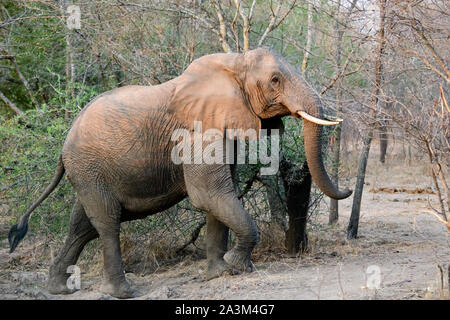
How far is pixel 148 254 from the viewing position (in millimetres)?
7758

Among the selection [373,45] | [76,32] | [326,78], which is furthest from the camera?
[76,32]

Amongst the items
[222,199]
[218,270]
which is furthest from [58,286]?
[222,199]

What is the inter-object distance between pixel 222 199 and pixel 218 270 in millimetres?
867

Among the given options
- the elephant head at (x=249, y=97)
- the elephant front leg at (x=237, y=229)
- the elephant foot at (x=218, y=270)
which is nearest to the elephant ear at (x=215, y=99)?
the elephant head at (x=249, y=97)

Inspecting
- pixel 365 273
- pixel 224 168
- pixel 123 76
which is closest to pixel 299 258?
pixel 365 273

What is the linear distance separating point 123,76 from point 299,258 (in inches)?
193

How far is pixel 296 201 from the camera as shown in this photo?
24.9ft

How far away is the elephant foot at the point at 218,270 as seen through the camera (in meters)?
6.39

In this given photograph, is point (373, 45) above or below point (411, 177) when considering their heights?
above

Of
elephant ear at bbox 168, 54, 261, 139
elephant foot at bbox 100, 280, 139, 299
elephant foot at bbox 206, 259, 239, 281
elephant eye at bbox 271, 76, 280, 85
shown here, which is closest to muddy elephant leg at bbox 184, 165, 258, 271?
elephant foot at bbox 206, 259, 239, 281

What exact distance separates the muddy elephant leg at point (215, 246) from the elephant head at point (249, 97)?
1085 mm

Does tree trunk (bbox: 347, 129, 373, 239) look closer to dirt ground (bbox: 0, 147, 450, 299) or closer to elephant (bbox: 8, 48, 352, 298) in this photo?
dirt ground (bbox: 0, 147, 450, 299)
